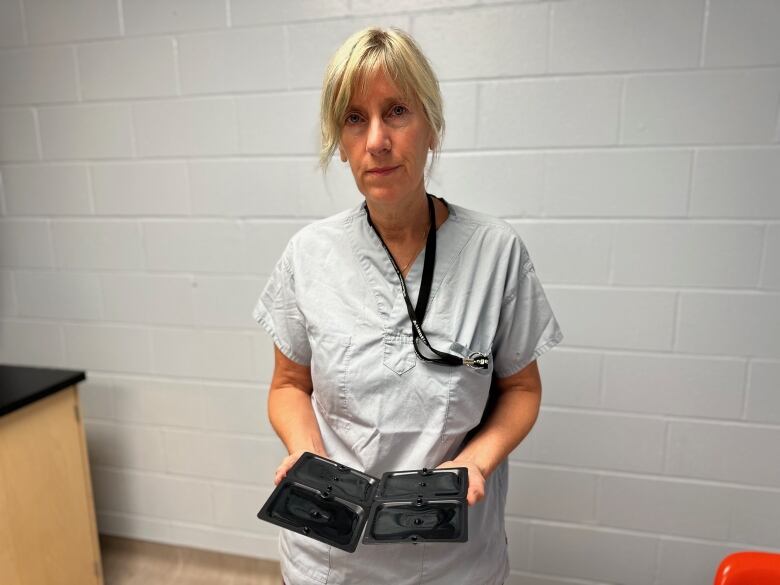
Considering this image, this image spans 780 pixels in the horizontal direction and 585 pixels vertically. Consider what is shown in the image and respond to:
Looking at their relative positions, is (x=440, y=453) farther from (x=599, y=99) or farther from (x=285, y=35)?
(x=285, y=35)

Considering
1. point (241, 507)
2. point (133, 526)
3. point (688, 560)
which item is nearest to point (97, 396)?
point (133, 526)

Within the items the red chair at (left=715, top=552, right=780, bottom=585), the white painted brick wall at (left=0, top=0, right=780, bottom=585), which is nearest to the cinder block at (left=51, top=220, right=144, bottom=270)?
the white painted brick wall at (left=0, top=0, right=780, bottom=585)

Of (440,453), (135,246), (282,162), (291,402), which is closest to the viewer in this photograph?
(440,453)

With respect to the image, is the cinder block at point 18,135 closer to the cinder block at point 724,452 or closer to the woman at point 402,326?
the woman at point 402,326

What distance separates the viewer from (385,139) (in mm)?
909

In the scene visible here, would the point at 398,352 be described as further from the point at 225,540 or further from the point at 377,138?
the point at 225,540

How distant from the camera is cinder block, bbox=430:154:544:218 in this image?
58.4 inches

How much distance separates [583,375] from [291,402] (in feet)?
2.96

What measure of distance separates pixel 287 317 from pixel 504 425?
19.6 inches

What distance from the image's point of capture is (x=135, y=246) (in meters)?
1.81

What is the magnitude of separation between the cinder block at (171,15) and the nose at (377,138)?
3.23 ft

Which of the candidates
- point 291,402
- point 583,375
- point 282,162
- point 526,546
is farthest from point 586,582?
point 282,162

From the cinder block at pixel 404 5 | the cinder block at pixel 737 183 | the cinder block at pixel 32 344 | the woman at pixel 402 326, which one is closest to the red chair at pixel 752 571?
the woman at pixel 402 326

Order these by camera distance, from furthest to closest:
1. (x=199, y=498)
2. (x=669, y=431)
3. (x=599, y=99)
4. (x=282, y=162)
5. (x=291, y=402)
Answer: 1. (x=199, y=498)
2. (x=282, y=162)
3. (x=669, y=431)
4. (x=599, y=99)
5. (x=291, y=402)
